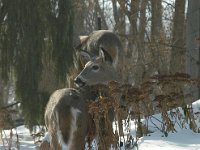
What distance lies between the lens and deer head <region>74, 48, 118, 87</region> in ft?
16.7

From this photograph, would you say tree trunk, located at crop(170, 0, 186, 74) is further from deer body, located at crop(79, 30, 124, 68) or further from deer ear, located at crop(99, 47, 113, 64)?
deer ear, located at crop(99, 47, 113, 64)

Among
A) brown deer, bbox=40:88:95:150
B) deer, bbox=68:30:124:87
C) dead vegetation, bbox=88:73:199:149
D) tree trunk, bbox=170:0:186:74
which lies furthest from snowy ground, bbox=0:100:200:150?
Result: tree trunk, bbox=170:0:186:74

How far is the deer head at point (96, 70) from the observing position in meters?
5.09

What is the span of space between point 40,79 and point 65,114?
3.64 meters

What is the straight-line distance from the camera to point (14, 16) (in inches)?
322

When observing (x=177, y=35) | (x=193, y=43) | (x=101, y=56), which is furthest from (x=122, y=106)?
(x=177, y=35)

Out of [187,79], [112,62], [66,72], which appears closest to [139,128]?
[187,79]

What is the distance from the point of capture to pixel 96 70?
5.14 metres

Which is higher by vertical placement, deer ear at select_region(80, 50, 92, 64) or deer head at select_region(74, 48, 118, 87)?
deer ear at select_region(80, 50, 92, 64)

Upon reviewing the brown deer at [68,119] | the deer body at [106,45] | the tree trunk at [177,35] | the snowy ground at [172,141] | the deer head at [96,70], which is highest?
the tree trunk at [177,35]

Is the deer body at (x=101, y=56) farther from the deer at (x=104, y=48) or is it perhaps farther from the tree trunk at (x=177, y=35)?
the tree trunk at (x=177, y=35)

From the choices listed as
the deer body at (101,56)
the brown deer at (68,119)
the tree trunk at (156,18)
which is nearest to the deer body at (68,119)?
the brown deer at (68,119)

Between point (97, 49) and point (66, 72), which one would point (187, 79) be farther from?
point (66, 72)

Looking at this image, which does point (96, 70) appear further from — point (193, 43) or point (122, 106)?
point (193, 43)
